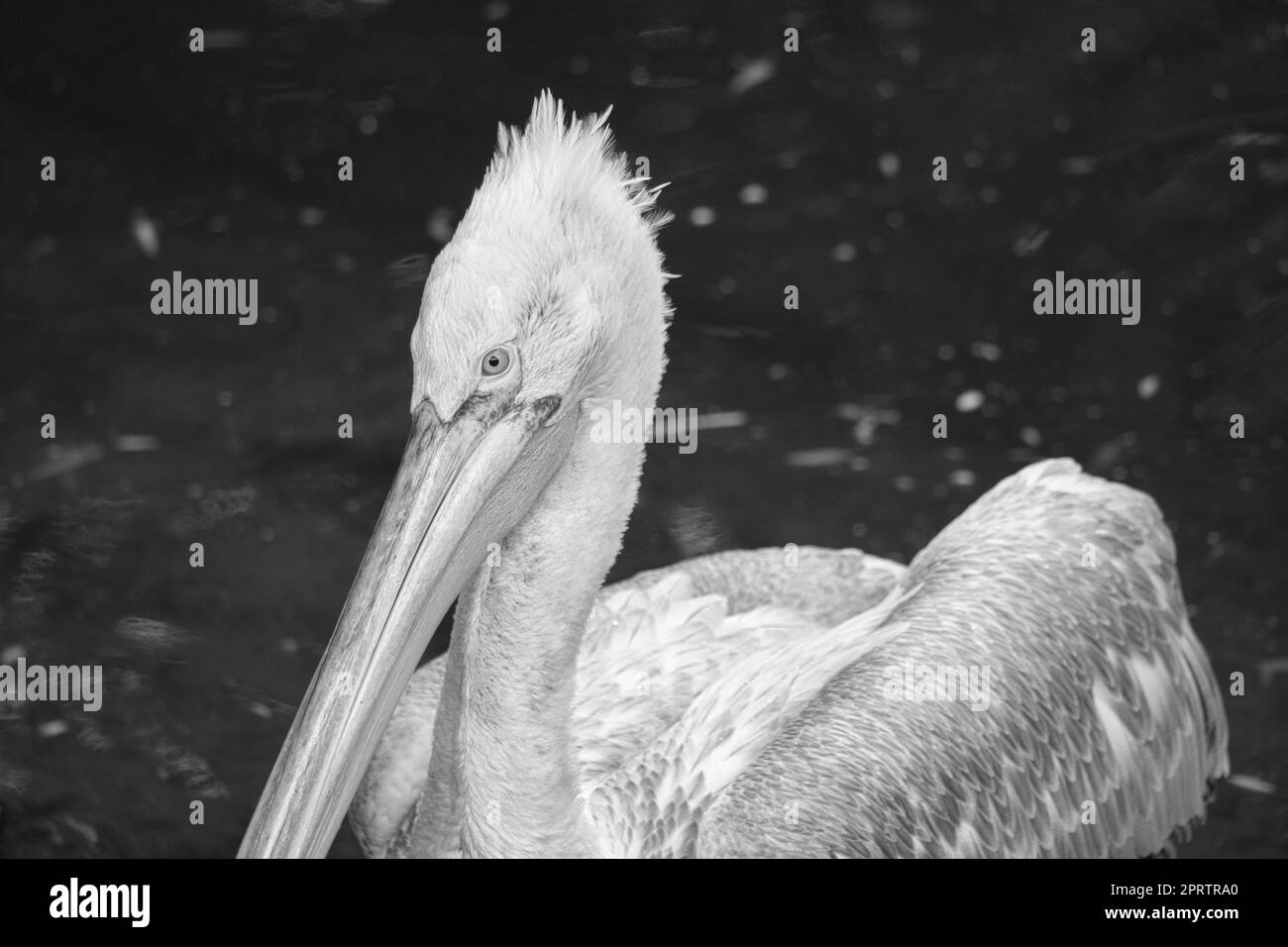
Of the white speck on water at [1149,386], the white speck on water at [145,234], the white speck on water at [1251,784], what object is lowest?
the white speck on water at [1251,784]

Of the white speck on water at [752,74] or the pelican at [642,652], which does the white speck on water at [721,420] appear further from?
the pelican at [642,652]

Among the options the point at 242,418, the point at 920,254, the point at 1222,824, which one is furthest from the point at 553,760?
the point at 920,254

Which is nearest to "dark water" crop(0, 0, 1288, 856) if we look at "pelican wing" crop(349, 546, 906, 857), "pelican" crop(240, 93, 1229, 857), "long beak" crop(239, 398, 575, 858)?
"pelican wing" crop(349, 546, 906, 857)

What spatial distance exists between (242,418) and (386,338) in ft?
1.63

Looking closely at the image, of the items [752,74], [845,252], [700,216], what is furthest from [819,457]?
[752,74]

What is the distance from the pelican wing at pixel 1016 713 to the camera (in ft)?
8.50

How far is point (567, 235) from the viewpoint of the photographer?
7.56ft

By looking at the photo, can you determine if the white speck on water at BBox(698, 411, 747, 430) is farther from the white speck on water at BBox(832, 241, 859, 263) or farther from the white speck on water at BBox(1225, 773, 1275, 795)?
the white speck on water at BBox(1225, 773, 1275, 795)

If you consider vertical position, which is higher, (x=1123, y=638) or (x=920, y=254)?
(x=920, y=254)

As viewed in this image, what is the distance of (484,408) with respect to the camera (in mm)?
2268

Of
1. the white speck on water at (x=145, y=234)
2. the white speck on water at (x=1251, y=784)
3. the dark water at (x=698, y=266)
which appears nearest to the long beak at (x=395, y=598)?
the dark water at (x=698, y=266)

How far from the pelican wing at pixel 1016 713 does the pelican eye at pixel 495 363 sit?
31.8 inches

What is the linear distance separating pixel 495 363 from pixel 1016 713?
124 centimetres

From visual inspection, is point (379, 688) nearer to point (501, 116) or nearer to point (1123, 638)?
point (1123, 638)
